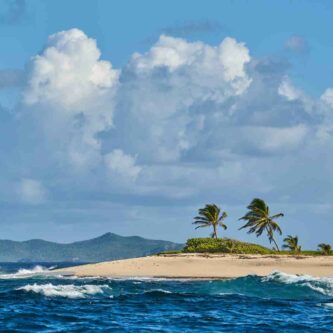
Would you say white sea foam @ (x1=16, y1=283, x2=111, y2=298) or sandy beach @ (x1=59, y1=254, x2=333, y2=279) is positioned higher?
sandy beach @ (x1=59, y1=254, x2=333, y2=279)

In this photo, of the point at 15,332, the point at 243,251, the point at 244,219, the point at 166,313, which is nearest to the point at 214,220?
the point at 244,219

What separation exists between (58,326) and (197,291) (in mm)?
26937

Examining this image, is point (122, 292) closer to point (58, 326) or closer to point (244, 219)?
point (58, 326)

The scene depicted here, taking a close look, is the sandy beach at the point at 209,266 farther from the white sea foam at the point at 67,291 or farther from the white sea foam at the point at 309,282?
the white sea foam at the point at 67,291

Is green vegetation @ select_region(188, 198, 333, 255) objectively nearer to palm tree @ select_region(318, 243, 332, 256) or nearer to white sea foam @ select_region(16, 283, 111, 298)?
palm tree @ select_region(318, 243, 332, 256)

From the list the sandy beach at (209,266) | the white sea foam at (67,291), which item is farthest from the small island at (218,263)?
the white sea foam at (67,291)

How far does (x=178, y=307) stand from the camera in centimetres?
5312

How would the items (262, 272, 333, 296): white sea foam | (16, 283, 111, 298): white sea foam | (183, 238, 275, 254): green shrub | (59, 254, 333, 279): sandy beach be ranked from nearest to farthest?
1. (16, 283, 111, 298): white sea foam
2. (262, 272, 333, 296): white sea foam
3. (59, 254, 333, 279): sandy beach
4. (183, 238, 275, 254): green shrub

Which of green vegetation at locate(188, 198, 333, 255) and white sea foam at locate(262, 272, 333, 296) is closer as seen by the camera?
white sea foam at locate(262, 272, 333, 296)

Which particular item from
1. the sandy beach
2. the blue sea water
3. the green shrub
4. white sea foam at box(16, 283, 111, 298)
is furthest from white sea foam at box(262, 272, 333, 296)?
the green shrub

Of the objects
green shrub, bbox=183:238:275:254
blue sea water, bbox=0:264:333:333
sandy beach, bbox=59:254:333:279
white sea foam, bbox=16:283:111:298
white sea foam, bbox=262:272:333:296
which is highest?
green shrub, bbox=183:238:275:254

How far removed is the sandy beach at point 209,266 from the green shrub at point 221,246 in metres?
6.21

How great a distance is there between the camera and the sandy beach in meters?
89.6

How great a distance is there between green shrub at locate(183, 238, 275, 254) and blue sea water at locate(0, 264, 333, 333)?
115 ft
